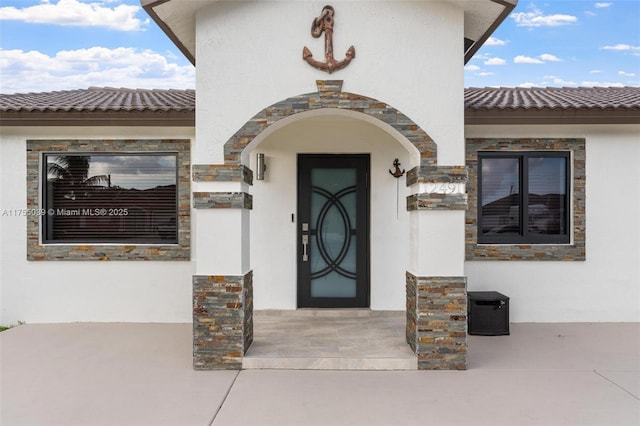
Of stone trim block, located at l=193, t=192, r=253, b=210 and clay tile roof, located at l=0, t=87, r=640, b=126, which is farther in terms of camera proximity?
clay tile roof, located at l=0, t=87, r=640, b=126

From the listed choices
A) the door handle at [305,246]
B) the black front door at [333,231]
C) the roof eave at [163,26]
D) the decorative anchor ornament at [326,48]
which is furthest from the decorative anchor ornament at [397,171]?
the roof eave at [163,26]

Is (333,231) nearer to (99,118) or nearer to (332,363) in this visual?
(332,363)

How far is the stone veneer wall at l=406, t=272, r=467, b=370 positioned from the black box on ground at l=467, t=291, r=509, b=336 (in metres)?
1.58

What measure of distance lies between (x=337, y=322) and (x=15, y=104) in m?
6.63

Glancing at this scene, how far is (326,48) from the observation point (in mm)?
5035

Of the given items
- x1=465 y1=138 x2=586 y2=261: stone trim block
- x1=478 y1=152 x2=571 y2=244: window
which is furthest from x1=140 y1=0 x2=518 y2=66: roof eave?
x1=478 y1=152 x2=571 y2=244: window

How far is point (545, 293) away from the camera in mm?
7105

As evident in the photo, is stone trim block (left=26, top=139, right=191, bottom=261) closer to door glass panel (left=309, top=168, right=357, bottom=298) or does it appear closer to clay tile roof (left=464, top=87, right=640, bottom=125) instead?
door glass panel (left=309, top=168, right=357, bottom=298)

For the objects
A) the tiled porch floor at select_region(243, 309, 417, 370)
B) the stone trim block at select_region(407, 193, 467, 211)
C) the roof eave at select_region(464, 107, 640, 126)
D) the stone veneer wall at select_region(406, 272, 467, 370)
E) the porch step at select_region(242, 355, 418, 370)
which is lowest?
the porch step at select_region(242, 355, 418, 370)

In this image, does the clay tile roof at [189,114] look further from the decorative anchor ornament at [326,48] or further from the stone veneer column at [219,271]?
the decorative anchor ornament at [326,48]

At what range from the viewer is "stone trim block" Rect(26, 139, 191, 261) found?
7117 millimetres

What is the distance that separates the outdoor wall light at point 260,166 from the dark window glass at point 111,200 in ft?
5.00

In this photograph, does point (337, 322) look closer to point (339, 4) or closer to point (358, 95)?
point (358, 95)

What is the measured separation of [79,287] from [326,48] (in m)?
5.78
